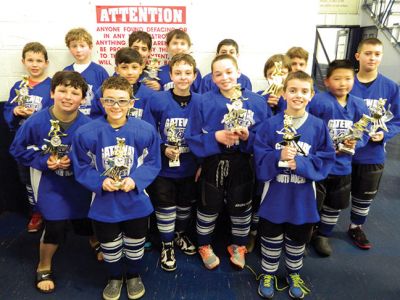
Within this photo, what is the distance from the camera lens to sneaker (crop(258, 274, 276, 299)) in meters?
2.12

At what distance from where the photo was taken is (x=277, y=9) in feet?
9.72

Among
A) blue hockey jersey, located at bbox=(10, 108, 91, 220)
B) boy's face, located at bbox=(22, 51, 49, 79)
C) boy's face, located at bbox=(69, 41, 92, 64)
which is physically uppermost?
boy's face, located at bbox=(69, 41, 92, 64)

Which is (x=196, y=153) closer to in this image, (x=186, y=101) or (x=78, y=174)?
(x=186, y=101)

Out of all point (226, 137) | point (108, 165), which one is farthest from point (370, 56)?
point (108, 165)

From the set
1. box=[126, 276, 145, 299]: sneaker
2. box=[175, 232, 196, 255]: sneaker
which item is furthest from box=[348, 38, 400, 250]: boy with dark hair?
box=[126, 276, 145, 299]: sneaker

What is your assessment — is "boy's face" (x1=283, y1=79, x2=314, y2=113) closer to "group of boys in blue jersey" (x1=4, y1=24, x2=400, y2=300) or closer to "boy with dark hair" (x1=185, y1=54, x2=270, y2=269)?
"group of boys in blue jersey" (x1=4, y1=24, x2=400, y2=300)

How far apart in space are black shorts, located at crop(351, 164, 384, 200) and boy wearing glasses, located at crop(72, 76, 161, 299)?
1613 mm

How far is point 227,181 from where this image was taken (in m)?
2.24

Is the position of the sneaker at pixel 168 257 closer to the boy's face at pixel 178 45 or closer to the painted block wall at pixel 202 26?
the boy's face at pixel 178 45

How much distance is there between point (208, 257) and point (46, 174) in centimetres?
129

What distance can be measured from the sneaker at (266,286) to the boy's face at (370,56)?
68.1 inches

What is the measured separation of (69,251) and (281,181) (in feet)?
5.93

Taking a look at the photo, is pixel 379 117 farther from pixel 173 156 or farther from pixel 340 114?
pixel 173 156

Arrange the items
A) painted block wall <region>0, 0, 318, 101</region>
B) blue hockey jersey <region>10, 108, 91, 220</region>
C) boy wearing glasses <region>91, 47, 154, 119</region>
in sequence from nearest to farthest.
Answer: blue hockey jersey <region>10, 108, 91, 220</region>, boy wearing glasses <region>91, 47, 154, 119</region>, painted block wall <region>0, 0, 318, 101</region>
